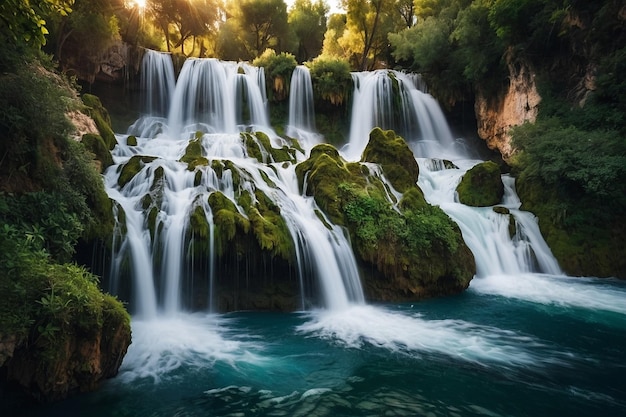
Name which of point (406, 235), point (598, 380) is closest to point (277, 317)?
point (406, 235)

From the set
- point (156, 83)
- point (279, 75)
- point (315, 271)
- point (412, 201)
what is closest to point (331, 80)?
point (279, 75)

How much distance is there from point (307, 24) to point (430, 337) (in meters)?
38.2

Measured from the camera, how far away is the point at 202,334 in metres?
6.59

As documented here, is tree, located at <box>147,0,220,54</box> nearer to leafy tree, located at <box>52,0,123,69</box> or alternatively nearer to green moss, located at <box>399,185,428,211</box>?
leafy tree, located at <box>52,0,123,69</box>

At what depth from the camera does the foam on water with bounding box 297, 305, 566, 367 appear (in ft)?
19.5

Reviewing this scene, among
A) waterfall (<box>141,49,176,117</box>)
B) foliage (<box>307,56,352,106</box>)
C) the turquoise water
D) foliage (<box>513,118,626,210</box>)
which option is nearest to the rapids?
the turquoise water

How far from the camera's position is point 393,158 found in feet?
40.0

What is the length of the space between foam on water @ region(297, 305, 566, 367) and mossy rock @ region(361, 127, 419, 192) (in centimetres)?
504

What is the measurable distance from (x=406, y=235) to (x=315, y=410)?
5531 mm

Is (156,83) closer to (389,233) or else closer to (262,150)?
(262,150)

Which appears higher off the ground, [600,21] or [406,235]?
[600,21]

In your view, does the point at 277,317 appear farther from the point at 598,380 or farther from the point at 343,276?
the point at 598,380

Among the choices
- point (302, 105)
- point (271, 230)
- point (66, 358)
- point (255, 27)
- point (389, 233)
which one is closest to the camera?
point (66, 358)

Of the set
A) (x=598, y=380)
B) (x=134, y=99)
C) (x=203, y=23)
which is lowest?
(x=598, y=380)
